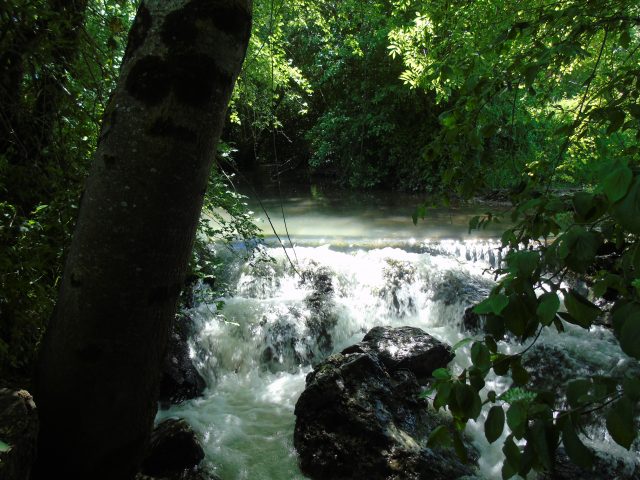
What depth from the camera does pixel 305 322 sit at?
6941mm

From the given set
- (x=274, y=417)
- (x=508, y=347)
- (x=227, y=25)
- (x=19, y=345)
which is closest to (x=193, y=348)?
(x=274, y=417)

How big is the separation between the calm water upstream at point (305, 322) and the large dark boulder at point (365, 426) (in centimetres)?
31

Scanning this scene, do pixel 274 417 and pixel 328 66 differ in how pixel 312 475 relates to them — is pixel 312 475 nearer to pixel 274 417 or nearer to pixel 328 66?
pixel 274 417

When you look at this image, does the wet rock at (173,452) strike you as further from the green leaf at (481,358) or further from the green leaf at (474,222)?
the green leaf at (481,358)

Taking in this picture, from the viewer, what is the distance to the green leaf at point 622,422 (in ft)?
2.32

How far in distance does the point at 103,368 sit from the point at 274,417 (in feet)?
13.4

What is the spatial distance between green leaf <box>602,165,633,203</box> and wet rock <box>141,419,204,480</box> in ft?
11.4

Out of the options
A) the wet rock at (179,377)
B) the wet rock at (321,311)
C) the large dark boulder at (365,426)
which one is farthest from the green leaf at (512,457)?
the wet rock at (321,311)

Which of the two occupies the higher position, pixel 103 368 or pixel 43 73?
pixel 43 73

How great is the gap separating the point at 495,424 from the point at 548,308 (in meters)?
0.25

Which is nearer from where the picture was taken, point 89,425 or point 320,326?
point 89,425

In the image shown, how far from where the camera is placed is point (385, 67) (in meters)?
16.8

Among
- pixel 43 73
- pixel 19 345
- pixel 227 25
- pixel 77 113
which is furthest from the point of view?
pixel 77 113

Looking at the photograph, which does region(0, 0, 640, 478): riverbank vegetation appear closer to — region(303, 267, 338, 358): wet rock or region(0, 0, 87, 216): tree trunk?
region(0, 0, 87, 216): tree trunk
